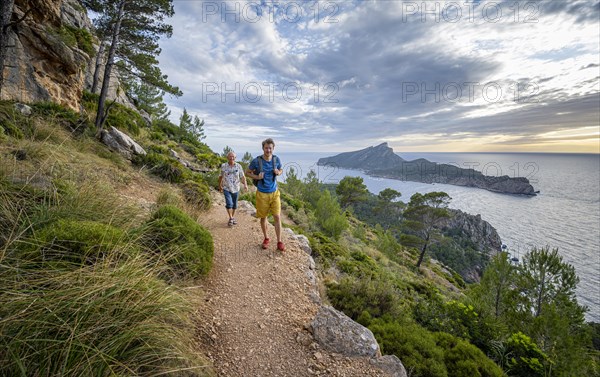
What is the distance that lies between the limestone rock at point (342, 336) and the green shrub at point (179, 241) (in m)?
1.90

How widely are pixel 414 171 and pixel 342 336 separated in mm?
109404

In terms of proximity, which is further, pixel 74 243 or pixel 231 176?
pixel 231 176

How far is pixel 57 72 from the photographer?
9312 millimetres

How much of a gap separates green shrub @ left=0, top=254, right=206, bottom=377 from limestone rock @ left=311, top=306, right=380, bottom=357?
1553mm

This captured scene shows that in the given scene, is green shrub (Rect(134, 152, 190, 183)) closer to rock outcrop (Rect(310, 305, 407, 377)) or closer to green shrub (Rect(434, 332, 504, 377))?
rock outcrop (Rect(310, 305, 407, 377))

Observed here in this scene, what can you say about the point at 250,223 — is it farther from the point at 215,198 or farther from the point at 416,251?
the point at 416,251

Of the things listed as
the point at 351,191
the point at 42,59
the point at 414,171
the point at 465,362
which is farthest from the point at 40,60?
the point at 414,171

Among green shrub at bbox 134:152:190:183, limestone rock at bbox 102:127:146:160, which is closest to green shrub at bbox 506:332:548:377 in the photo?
green shrub at bbox 134:152:190:183

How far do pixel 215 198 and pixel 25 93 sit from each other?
7.38 metres

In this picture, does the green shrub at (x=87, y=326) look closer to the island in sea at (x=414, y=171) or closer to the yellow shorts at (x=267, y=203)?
the yellow shorts at (x=267, y=203)

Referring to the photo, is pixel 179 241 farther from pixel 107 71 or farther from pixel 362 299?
pixel 107 71

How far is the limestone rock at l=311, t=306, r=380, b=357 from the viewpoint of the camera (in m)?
2.85

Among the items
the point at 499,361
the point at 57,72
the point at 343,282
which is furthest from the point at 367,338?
the point at 57,72

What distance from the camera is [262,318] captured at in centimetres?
318
